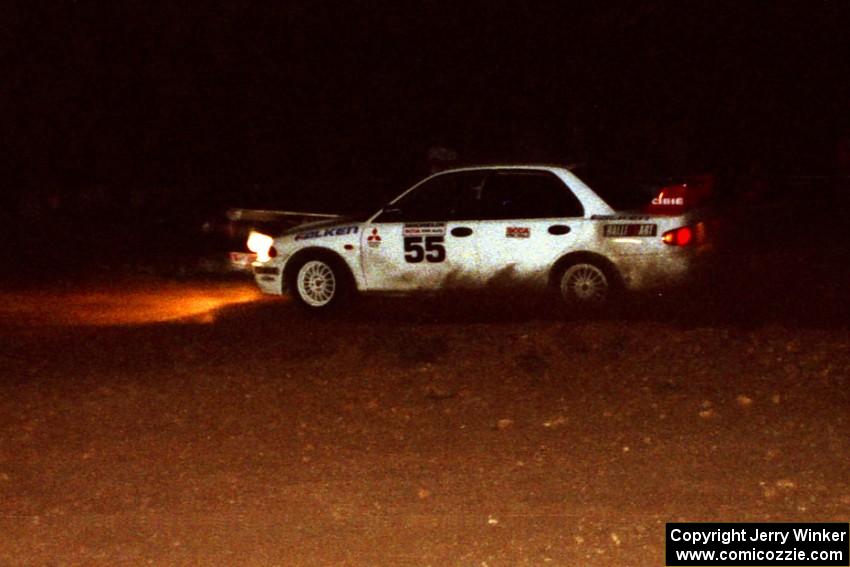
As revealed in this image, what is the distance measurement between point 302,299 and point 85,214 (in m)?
14.3

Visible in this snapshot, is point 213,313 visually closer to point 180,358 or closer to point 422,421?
point 180,358

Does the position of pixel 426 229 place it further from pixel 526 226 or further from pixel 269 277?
pixel 269 277

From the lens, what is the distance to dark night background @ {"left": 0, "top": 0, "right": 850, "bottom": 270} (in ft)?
68.8

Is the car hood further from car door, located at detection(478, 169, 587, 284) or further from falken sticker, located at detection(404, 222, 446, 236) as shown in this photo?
car door, located at detection(478, 169, 587, 284)

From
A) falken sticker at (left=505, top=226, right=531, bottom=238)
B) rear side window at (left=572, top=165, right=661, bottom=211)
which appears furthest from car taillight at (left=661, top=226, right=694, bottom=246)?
falken sticker at (left=505, top=226, right=531, bottom=238)

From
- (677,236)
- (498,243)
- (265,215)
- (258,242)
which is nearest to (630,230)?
(677,236)

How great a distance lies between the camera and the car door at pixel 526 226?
11867 mm

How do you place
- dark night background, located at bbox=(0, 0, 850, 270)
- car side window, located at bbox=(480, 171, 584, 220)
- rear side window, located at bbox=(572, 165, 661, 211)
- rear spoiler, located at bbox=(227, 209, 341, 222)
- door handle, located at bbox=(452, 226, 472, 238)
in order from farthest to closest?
dark night background, located at bbox=(0, 0, 850, 270) < rear spoiler, located at bbox=(227, 209, 341, 222) < door handle, located at bbox=(452, 226, 472, 238) < car side window, located at bbox=(480, 171, 584, 220) < rear side window, located at bbox=(572, 165, 661, 211)

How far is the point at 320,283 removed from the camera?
12.8 metres

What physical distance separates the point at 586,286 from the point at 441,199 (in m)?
1.59

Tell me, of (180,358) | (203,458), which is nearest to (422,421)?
(203,458)

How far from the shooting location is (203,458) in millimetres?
7371

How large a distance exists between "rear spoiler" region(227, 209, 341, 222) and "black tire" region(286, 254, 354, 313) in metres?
2.15

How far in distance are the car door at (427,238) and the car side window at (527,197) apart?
146 millimetres
